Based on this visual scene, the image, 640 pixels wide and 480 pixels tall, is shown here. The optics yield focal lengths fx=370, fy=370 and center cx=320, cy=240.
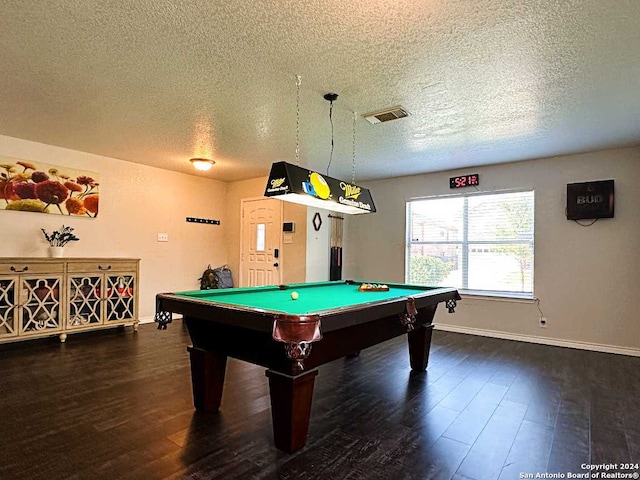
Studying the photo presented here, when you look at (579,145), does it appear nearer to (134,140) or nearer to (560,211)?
(560,211)

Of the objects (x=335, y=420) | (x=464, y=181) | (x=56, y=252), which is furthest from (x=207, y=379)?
(x=464, y=181)

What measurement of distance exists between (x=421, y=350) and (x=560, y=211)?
→ 110 inches

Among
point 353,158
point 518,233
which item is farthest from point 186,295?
point 518,233

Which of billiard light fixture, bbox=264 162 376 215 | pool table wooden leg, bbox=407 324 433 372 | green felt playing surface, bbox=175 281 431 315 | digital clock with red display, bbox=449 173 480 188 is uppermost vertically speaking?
digital clock with red display, bbox=449 173 480 188

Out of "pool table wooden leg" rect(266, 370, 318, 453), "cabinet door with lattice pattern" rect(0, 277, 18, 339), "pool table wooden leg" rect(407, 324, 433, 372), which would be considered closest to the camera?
"pool table wooden leg" rect(266, 370, 318, 453)

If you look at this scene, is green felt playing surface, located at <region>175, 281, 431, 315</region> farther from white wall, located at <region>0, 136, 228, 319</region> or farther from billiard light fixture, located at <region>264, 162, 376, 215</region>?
white wall, located at <region>0, 136, 228, 319</region>

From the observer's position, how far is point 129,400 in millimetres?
2764

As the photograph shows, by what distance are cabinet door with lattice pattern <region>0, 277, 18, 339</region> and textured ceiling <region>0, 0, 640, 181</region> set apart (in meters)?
1.71

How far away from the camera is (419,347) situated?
355cm

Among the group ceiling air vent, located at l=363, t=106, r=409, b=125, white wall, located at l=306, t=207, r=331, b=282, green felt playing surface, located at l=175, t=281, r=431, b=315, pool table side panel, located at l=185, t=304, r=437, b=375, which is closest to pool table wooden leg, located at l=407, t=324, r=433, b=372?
green felt playing surface, located at l=175, t=281, r=431, b=315

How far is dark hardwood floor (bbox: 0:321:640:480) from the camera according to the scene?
6.42ft

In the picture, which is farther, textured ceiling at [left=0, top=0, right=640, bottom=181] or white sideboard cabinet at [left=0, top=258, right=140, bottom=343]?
white sideboard cabinet at [left=0, top=258, right=140, bottom=343]

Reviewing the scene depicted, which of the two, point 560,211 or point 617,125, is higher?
point 617,125

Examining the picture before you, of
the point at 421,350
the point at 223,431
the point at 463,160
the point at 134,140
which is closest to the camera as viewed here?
the point at 223,431
